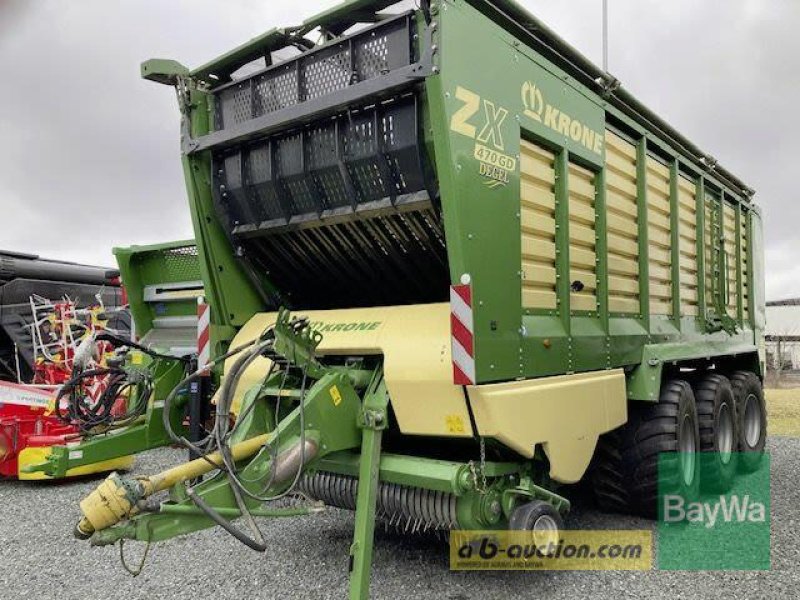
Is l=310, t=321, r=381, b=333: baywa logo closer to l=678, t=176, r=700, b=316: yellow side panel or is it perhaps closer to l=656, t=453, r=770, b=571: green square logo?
l=656, t=453, r=770, b=571: green square logo

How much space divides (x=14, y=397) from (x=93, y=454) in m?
2.00

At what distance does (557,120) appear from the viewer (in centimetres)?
384

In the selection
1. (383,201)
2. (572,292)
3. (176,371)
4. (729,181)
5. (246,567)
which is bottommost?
(246,567)

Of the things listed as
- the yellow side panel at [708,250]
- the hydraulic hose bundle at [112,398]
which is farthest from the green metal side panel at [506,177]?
A: the hydraulic hose bundle at [112,398]

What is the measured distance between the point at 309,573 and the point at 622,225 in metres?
2.92

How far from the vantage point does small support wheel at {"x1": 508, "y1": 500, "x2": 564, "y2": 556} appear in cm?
326

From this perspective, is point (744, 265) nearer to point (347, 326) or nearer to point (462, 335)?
point (347, 326)

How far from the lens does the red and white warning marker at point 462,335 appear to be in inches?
121

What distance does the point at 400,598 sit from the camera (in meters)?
3.39

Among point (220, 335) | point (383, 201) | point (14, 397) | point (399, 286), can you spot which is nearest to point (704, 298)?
point (399, 286)

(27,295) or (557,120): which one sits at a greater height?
(557,120)

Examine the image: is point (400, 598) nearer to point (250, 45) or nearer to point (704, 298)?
point (250, 45)

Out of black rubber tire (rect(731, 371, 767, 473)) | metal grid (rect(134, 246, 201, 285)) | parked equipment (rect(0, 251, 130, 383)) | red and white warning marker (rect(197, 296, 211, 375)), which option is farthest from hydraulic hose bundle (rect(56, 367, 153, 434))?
black rubber tire (rect(731, 371, 767, 473))

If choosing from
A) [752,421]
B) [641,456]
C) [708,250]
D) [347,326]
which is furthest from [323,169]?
[752,421]
